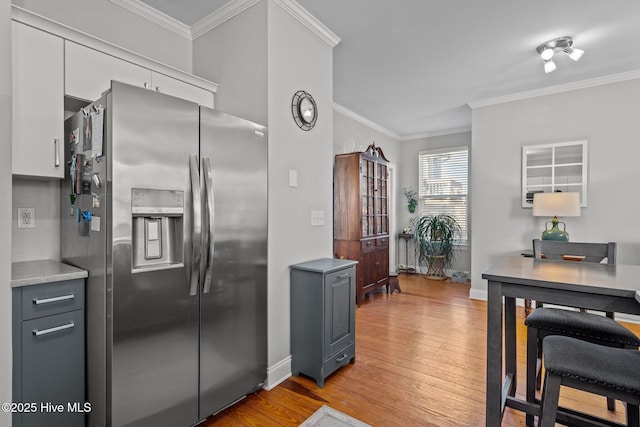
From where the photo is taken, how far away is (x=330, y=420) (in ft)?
6.15

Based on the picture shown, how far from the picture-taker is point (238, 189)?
2.03 metres

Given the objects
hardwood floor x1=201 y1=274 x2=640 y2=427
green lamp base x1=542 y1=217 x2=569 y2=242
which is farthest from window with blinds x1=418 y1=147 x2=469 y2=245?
hardwood floor x1=201 y1=274 x2=640 y2=427

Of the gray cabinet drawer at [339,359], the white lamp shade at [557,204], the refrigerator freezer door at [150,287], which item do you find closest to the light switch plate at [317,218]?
the gray cabinet drawer at [339,359]

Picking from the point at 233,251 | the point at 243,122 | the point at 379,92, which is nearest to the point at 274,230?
the point at 233,251

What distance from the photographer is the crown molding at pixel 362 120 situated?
187 inches

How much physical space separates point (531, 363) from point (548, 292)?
720 mm

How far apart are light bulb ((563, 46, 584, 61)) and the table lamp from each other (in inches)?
57.0

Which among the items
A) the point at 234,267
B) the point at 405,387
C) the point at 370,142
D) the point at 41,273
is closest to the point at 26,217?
the point at 41,273

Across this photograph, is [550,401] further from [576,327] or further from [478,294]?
[478,294]

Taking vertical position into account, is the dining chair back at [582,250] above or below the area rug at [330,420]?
above

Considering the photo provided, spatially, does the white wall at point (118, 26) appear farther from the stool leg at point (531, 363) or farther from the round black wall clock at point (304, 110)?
the stool leg at point (531, 363)

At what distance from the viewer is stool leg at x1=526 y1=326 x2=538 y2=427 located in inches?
71.7

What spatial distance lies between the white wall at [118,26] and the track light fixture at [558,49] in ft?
10.9

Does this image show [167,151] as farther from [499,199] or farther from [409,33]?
[499,199]
